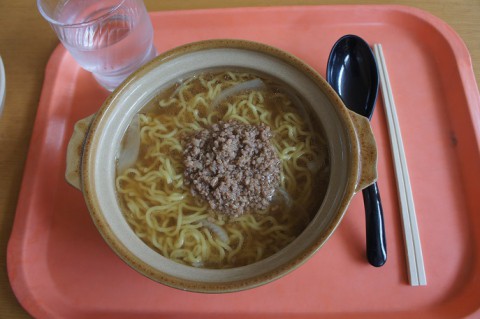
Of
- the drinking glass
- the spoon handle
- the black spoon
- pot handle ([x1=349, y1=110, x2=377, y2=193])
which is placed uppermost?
the drinking glass

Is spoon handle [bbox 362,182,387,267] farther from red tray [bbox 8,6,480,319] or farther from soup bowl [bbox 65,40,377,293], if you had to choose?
soup bowl [bbox 65,40,377,293]

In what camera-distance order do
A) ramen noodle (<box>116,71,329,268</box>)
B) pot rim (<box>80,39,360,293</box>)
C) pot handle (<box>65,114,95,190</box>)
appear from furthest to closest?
1. ramen noodle (<box>116,71,329,268</box>)
2. pot handle (<box>65,114,95,190</box>)
3. pot rim (<box>80,39,360,293</box>)

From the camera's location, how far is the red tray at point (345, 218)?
1.50 metres

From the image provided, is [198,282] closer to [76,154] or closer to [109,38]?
[76,154]

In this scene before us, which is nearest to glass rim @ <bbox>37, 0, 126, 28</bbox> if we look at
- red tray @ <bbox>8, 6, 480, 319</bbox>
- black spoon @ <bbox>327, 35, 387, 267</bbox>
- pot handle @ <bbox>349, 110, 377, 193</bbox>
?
red tray @ <bbox>8, 6, 480, 319</bbox>

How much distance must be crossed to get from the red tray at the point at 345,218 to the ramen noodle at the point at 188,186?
22 centimetres

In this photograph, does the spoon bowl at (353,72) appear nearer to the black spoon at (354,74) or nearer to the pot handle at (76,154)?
the black spoon at (354,74)

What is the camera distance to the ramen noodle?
57.8 inches

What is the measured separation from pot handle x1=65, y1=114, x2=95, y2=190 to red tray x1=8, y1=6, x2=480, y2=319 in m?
0.41

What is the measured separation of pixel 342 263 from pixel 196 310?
656 millimetres

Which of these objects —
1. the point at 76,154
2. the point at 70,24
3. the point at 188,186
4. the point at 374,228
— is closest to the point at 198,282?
the point at 188,186

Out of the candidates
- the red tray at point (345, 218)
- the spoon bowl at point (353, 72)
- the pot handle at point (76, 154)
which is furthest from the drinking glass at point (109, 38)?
the spoon bowl at point (353, 72)

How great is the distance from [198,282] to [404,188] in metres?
1.04

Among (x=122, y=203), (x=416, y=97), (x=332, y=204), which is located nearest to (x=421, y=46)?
(x=416, y=97)
